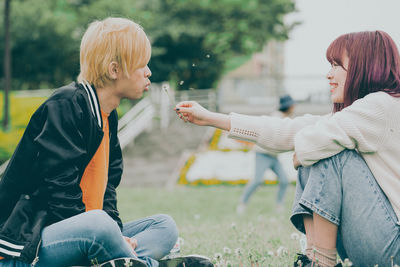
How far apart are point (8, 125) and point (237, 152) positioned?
590 cm

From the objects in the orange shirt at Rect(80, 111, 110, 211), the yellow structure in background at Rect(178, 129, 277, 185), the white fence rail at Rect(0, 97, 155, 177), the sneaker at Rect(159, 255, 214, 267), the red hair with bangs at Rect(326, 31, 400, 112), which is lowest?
the yellow structure in background at Rect(178, 129, 277, 185)

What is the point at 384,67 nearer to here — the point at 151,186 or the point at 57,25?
the point at 151,186

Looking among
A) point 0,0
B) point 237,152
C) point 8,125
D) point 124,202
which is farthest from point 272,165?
point 0,0

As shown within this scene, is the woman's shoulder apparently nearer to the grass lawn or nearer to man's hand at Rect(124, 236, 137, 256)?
the grass lawn

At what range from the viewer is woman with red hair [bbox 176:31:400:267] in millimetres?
1908

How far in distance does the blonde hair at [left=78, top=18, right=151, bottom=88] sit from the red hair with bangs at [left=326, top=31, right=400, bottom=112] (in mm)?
1049

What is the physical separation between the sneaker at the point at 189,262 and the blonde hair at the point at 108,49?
98cm

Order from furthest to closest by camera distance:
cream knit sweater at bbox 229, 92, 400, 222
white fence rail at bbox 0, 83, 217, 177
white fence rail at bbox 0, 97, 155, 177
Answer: white fence rail at bbox 0, 83, 217, 177, white fence rail at bbox 0, 97, 155, 177, cream knit sweater at bbox 229, 92, 400, 222

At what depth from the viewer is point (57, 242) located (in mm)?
1881

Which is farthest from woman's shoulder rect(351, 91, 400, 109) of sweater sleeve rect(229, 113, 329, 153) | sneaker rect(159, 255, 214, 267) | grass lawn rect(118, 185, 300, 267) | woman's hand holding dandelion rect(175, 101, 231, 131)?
sneaker rect(159, 255, 214, 267)

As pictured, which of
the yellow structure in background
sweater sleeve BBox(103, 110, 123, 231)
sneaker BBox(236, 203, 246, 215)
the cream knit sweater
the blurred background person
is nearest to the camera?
the cream knit sweater

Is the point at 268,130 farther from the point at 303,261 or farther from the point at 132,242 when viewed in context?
the point at 132,242

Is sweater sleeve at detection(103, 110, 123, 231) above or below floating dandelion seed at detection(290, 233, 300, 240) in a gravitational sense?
above

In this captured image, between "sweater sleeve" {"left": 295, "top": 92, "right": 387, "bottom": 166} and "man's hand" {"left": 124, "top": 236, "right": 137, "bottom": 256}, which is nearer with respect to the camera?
"sweater sleeve" {"left": 295, "top": 92, "right": 387, "bottom": 166}
